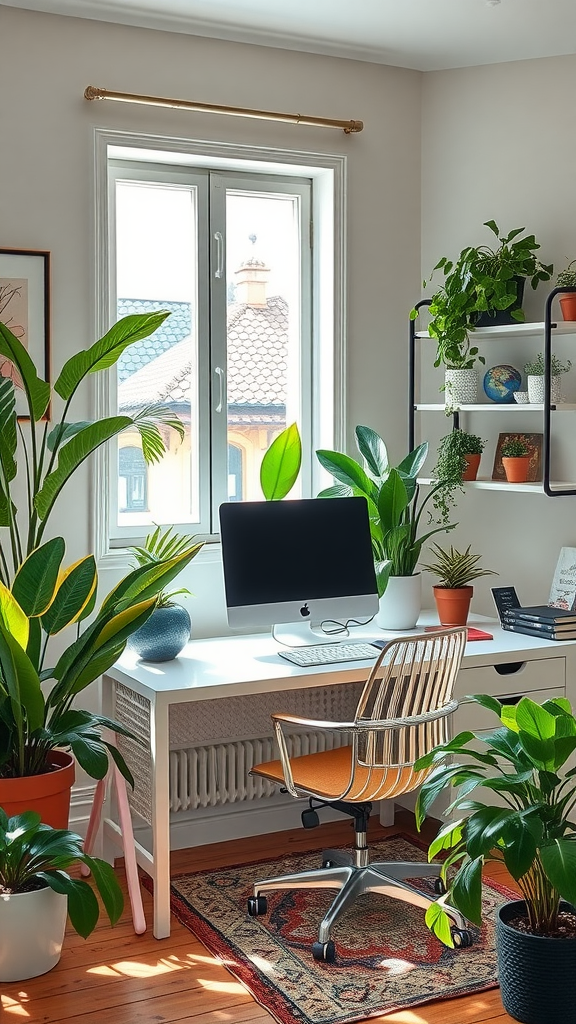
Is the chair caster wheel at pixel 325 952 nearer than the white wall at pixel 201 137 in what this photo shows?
Yes

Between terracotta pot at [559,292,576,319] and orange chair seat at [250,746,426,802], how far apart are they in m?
1.53

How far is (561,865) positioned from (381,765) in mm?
762

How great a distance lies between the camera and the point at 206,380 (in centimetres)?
395

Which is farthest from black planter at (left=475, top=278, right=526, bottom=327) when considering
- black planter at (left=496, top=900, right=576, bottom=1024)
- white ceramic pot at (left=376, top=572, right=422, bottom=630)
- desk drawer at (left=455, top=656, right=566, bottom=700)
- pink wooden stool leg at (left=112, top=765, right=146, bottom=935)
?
black planter at (left=496, top=900, right=576, bottom=1024)

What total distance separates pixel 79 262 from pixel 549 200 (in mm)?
1589

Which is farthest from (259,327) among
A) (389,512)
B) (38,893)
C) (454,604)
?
(38,893)

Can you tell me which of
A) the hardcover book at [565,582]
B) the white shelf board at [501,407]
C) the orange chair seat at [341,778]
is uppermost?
the white shelf board at [501,407]

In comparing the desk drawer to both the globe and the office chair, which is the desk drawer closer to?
the office chair

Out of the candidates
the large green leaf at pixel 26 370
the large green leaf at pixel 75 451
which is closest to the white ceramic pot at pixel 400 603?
the large green leaf at pixel 75 451

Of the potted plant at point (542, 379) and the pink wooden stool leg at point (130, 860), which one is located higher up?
the potted plant at point (542, 379)

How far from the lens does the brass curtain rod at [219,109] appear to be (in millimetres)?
3508

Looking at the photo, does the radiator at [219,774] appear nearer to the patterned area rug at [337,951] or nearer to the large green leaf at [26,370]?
the patterned area rug at [337,951]

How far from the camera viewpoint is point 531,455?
382 cm

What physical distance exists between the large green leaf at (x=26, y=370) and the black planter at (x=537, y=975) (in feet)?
5.85
